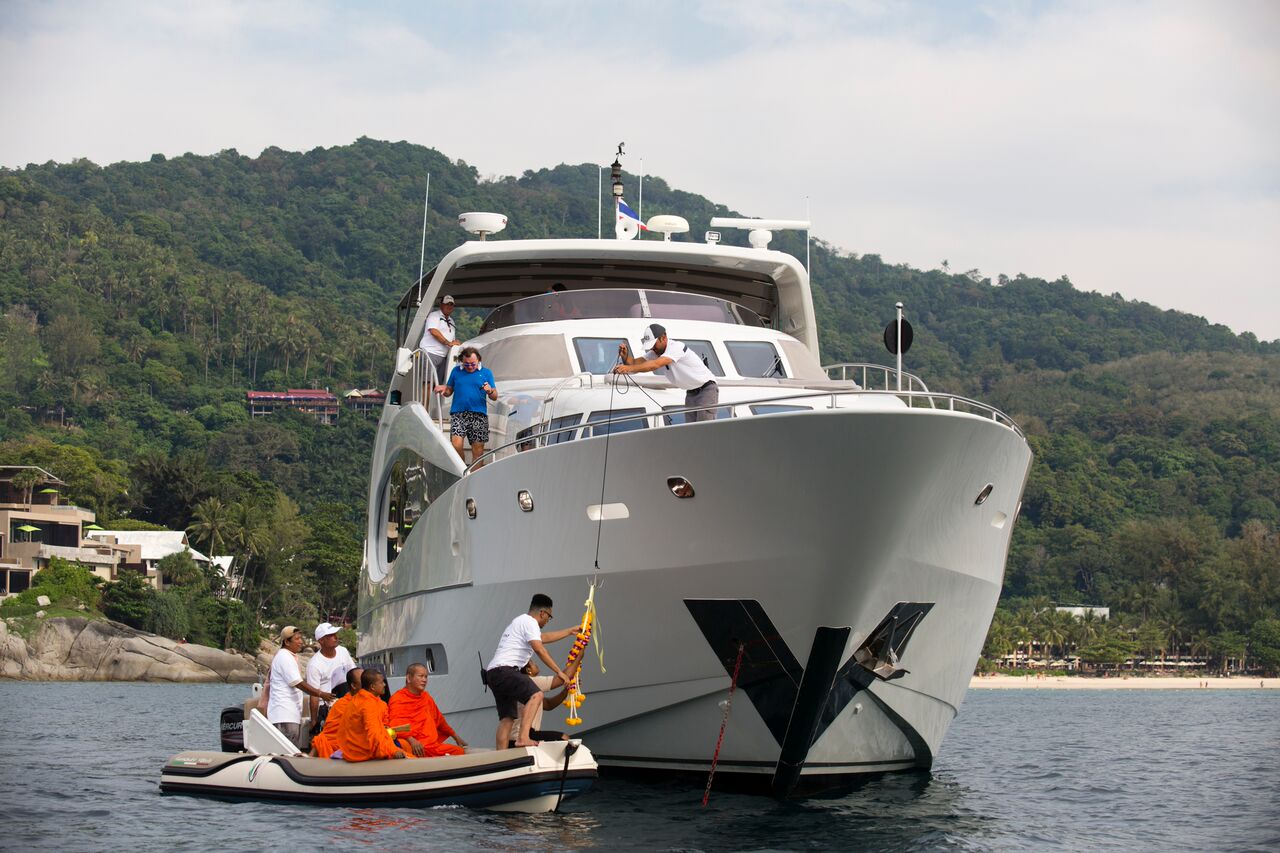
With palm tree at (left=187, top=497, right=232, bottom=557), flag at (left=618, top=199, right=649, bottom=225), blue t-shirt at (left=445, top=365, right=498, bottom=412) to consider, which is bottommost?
palm tree at (left=187, top=497, right=232, bottom=557)

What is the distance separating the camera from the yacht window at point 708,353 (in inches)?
695

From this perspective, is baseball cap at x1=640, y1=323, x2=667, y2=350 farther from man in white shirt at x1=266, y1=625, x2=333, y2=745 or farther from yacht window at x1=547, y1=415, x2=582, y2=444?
man in white shirt at x1=266, y1=625, x2=333, y2=745

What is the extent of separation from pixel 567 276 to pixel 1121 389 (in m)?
147

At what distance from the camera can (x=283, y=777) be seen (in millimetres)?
13414

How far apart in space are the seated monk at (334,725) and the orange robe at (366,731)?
14cm

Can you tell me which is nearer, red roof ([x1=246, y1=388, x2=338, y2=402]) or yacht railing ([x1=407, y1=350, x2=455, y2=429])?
yacht railing ([x1=407, y1=350, x2=455, y2=429])

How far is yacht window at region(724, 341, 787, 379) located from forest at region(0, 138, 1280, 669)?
215ft

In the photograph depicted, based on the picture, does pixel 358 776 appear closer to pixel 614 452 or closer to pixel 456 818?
pixel 456 818

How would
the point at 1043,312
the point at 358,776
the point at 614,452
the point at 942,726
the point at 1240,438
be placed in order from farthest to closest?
the point at 1043,312 → the point at 1240,438 → the point at 942,726 → the point at 614,452 → the point at 358,776

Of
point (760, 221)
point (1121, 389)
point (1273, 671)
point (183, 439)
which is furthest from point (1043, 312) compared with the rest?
point (760, 221)

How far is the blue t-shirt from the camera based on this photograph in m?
16.5

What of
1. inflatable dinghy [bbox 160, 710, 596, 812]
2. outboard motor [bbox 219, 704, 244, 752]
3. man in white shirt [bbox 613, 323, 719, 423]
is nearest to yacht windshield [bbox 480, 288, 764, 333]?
man in white shirt [bbox 613, 323, 719, 423]

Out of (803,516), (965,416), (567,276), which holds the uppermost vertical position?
(567,276)

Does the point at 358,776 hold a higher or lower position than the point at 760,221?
lower
